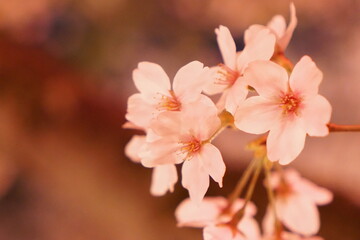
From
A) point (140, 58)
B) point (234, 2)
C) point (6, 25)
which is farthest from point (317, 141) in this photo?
point (6, 25)

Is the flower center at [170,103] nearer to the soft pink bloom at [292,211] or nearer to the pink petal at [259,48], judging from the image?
the pink petal at [259,48]

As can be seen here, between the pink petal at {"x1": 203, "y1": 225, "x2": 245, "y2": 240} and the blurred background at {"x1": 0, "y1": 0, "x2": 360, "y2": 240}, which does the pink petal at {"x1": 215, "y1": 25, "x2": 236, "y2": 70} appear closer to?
the pink petal at {"x1": 203, "y1": 225, "x2": 245, "y2": 240}

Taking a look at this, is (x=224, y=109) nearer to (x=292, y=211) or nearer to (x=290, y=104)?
(x=290, y=104)

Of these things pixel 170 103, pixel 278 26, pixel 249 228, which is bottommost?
pixel 249 228

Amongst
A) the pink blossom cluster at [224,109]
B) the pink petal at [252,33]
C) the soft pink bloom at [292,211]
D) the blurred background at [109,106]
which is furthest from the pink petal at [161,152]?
the blurred background at [109,106]

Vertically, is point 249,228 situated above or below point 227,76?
below

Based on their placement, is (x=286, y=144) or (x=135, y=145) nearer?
(x=286, y=144)

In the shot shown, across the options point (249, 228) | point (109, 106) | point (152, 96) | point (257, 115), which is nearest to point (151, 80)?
point (152, 96)
